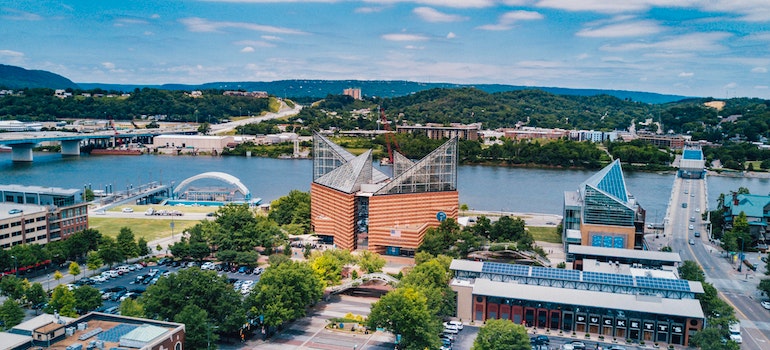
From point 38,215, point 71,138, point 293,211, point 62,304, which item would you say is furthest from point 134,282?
point 71,138

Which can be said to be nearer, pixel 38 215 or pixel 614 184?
pixel 38 215

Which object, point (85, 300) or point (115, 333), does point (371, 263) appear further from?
point (115, 333)

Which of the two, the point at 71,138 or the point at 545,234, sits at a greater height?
the point at 71,138

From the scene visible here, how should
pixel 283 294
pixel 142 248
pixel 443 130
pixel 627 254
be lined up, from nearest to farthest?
pixel 283 294, pixel 627 254, pixel 142 248, pixel 443 130

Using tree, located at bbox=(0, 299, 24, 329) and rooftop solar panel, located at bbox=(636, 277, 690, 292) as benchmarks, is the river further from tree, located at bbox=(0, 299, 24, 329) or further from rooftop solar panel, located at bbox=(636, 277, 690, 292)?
tree, located at bbox=(0, 299, 24, 329)

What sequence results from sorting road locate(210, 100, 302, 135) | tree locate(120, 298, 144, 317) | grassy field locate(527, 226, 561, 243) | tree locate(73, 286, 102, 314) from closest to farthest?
tree locate(120, 298, 144, 317) < tree locate(73, 286, 102, 314) < grassy field locate(527, 226, 561, 243) < road locate(210, 100, 302, 135)

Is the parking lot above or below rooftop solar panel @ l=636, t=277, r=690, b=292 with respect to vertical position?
below

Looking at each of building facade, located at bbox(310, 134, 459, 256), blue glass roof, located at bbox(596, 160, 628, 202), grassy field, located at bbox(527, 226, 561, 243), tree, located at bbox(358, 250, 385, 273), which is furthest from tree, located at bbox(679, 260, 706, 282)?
tree, located at bbox(358, 250, 385, 273)
